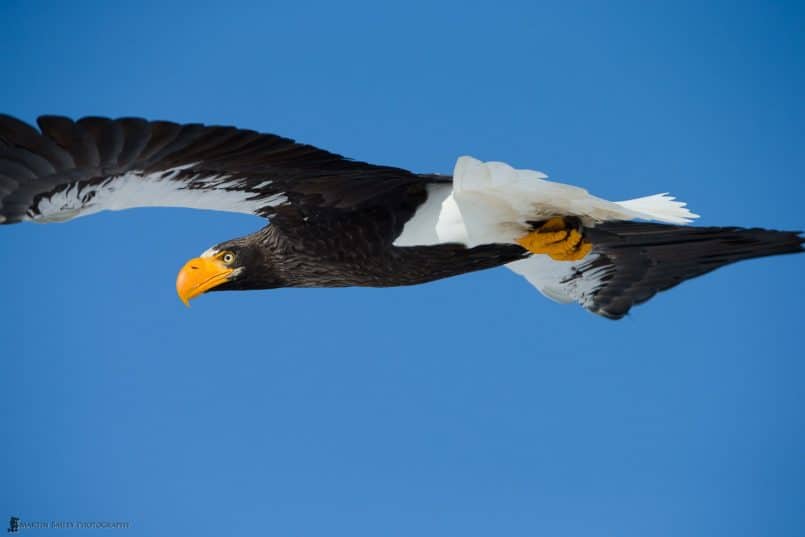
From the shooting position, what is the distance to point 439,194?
17.0 feet

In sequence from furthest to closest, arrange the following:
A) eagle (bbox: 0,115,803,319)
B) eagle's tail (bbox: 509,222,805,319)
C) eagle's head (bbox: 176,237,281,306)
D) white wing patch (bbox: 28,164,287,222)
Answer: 1. eagle's head (bbox: 176,237,281,306)
2. eagle's tail (bbox: 509,222,805,319)
3. white wing patch (bbox: 28,164,287,222)
4. eagle (bbox: 0,115,803,319)

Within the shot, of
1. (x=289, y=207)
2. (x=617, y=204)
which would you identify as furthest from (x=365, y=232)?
(x=617, y=204)

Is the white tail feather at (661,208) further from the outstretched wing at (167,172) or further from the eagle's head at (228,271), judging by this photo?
the eagle's head at (228,271)

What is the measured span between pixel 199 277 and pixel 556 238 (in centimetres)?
195

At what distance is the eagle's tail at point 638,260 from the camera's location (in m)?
5.43

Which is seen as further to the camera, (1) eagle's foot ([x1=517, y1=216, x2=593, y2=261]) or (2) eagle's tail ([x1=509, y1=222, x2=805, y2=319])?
(2) eagle's tail ([x1=509, y1=222, x2=805, y2=319])

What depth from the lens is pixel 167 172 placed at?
4.70 metres

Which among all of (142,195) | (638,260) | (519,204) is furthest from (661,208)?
(142,195)

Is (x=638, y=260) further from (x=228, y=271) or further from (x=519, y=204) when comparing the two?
(x=228, y=271)

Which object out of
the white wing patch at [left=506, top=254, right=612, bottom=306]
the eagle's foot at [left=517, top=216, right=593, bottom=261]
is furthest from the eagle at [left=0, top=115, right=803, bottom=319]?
the white wing patch at [left=506, top=254, right=612, bottom=306]

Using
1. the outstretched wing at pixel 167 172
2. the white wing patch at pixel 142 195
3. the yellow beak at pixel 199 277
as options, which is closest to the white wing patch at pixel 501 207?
the outstretched wing at pixel 167 172

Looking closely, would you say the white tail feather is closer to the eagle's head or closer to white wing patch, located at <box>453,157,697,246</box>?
white wing patch, located at <box>453,157,697,246</box>

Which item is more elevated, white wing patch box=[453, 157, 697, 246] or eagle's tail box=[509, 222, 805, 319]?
eagle's tail box=[509, 222, 805, 319]

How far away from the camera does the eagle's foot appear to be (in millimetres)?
5180
